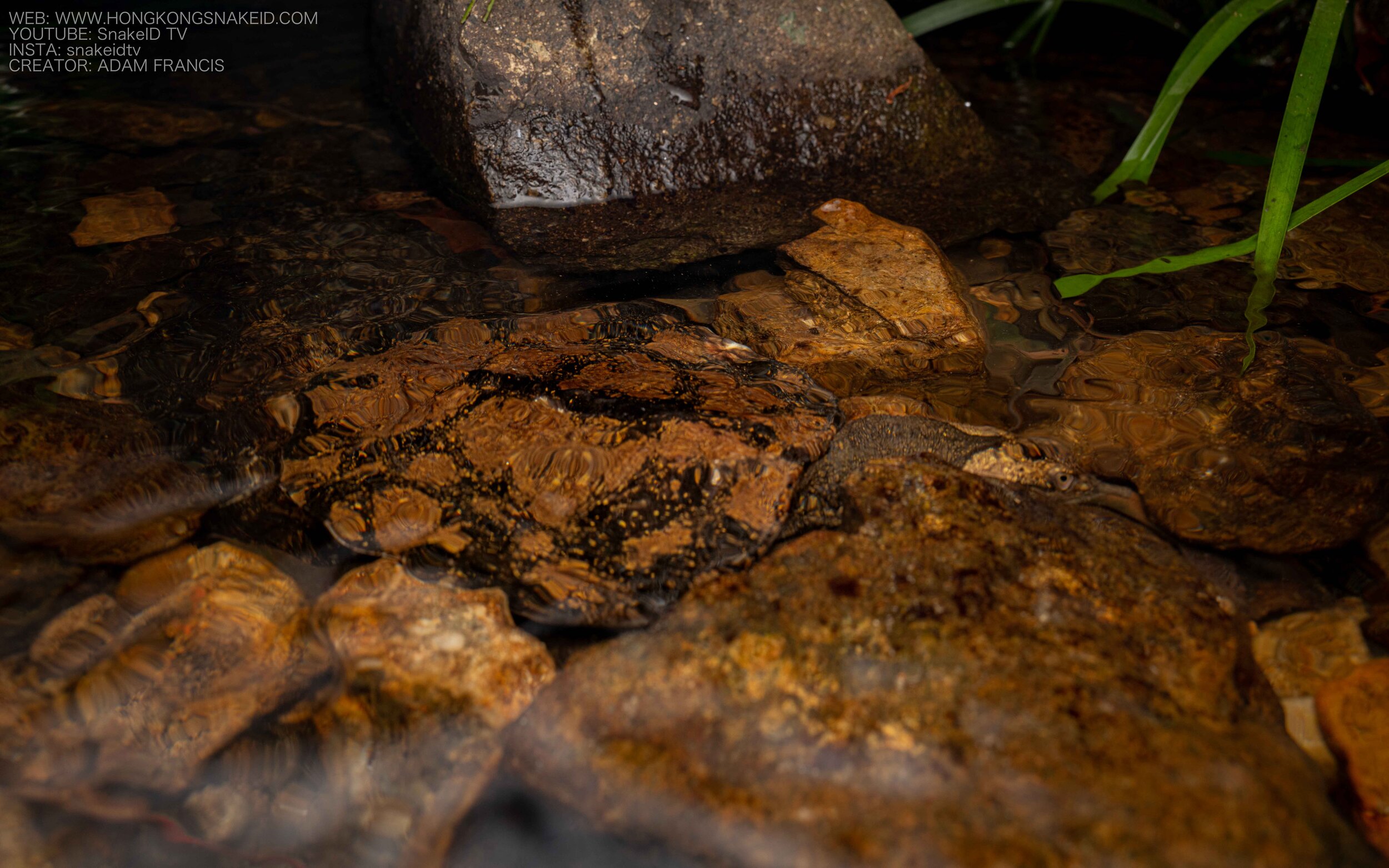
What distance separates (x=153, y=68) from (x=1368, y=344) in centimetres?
476

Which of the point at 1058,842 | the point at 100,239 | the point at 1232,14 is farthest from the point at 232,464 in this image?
the point at 1232,14

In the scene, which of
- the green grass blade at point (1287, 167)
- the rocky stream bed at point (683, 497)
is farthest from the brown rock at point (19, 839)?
the green grass blade at point (1287, 167)

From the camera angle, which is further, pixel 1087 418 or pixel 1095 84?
pixel 1095 84

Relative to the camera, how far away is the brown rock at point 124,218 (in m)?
2.53

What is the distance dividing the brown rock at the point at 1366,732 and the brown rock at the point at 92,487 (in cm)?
204

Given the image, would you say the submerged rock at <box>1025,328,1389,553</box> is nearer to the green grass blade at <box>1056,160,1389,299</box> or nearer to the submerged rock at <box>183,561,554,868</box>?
the green grass blade at <box>1056,160,1389,299</box>

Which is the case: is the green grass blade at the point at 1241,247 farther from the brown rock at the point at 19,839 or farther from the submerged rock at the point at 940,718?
the brown rock at the point at 19,839

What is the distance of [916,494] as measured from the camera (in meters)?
1.54

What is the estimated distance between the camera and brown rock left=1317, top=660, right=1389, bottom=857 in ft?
4.02

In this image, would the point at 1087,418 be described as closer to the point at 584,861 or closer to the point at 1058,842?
the point at 1058,842

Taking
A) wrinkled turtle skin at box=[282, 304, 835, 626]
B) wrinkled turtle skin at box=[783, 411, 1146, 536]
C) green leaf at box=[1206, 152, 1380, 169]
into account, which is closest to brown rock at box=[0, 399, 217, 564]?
wrinkled turtle skin at box=[282, 304, 835, 626]

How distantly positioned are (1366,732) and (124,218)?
131 inches

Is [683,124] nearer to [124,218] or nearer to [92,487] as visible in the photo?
[124,218]

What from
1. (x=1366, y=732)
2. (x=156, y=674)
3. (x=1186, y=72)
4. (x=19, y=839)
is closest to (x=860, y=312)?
(x=1366, y=732)
